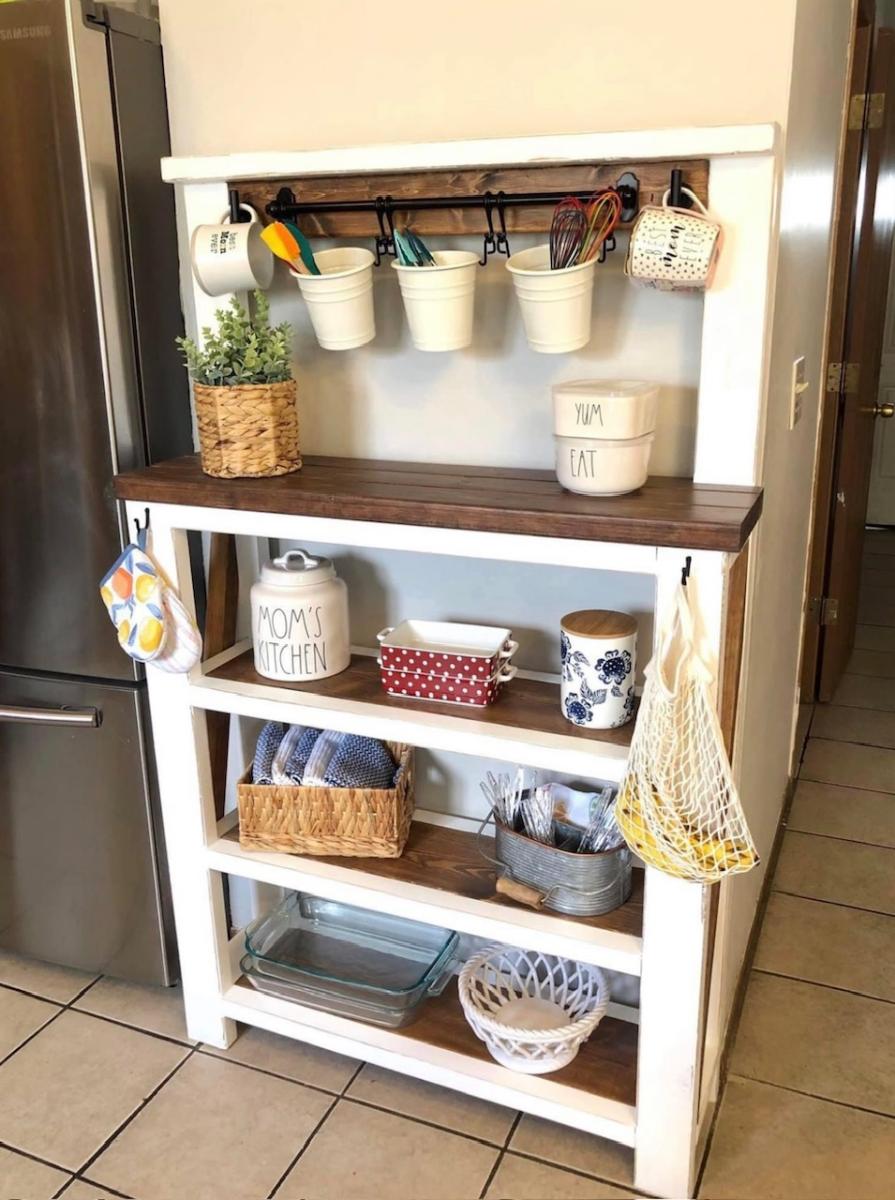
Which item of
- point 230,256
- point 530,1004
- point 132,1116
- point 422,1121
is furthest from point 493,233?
point 132,1116

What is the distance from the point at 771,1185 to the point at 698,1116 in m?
0.14

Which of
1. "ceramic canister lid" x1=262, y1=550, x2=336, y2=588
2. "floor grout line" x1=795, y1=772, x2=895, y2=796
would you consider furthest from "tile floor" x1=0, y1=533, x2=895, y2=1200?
"ceramic canister lid" x1=262, y1=550, x2=336, y2=588

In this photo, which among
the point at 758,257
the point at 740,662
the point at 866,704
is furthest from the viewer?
the point at 866,704

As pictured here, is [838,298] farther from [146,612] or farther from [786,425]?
[146,612]

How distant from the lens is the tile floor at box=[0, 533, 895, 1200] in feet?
5.28

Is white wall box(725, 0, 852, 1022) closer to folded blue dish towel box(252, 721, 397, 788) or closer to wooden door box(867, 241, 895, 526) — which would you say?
folded blue dish towel box(252, 721, 397, 788)

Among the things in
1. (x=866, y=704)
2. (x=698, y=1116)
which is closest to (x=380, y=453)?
(x=698, y=1116)

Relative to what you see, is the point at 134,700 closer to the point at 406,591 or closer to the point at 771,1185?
the point at 406,591

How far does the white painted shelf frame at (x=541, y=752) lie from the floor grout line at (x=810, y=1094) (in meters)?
0.07

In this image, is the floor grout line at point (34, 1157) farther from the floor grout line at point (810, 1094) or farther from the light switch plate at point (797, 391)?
the light switch plate at point (797, 391)

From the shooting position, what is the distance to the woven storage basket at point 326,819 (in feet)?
5.64

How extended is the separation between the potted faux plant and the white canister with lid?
44cm

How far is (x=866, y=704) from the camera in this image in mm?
3369

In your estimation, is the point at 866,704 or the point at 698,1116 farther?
the point at 866,704
